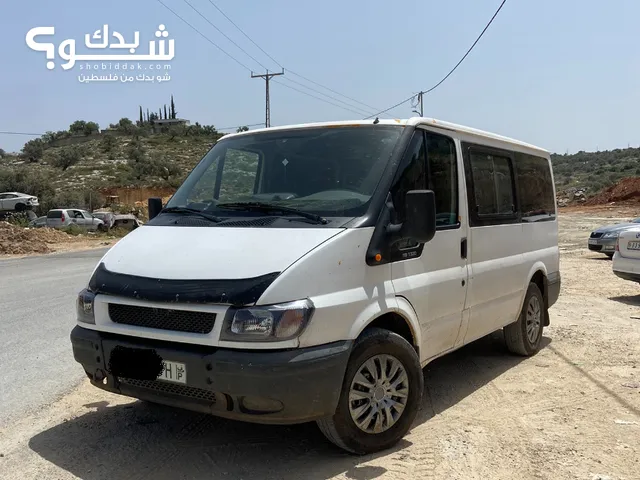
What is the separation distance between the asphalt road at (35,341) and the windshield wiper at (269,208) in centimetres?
229

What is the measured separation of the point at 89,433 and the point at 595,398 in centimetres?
399

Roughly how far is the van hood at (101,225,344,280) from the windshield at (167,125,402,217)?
1.14ft

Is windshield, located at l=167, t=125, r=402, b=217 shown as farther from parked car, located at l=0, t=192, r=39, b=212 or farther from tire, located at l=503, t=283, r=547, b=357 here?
parked car, located at l=0, t=192, r=39, b=212

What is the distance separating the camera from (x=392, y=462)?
3703 millimetres

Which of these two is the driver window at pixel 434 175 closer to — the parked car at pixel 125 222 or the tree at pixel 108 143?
the parked car at pixel 125 222

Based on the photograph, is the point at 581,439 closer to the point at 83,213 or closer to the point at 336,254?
the point at 336,254

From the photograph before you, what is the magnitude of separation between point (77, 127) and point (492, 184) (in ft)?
314

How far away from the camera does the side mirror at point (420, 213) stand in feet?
12.2

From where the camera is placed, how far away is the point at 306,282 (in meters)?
3.37

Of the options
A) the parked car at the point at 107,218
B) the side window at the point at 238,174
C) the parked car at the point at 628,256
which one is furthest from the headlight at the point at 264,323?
the parked car at the point at 107,218

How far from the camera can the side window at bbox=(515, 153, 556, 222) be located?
6076 millimetres

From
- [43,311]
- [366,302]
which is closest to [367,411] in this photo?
[366,302]

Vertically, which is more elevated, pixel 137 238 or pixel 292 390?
pixel 137 238

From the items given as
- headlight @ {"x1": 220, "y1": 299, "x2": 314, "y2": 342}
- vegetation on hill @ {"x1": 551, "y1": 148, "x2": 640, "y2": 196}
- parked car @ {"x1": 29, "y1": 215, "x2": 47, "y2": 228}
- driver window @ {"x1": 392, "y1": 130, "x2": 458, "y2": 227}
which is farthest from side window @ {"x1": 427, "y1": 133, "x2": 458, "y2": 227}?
vegetation on hill @ {"x1": 551, "y1": 148, "x2": 640, "y2": 196}
